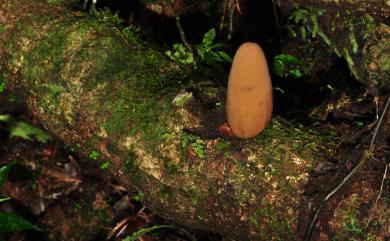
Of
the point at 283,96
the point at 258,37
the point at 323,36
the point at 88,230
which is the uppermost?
the point at 323,36

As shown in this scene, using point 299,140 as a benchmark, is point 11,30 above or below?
above

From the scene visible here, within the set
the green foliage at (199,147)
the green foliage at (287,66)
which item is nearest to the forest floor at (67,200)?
the green foliage at (199,147)

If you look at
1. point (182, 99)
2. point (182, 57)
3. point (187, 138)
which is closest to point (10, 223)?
point (187, 138)

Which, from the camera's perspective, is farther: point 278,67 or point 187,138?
point 278,67

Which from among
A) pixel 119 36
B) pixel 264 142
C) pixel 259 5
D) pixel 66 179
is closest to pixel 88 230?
pixel 66 179

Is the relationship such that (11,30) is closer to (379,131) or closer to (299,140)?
(299,140)

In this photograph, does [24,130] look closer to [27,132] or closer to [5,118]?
[27,132]

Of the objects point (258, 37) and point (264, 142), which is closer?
point (264, 142)
